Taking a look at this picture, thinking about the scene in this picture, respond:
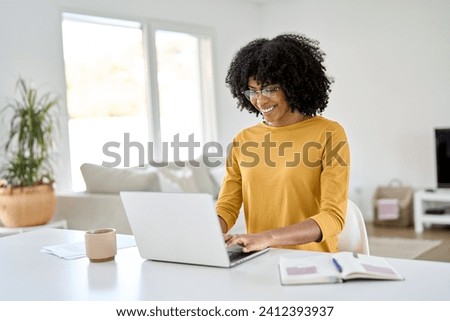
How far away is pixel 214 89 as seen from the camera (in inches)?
244

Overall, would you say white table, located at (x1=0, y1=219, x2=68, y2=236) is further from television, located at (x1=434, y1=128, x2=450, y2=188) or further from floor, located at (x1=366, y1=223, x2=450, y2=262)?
television, located at (x1=434, y1=128, x2=450, y2=188)

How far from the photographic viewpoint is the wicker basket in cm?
386

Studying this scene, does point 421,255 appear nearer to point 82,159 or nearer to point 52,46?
point 82,159

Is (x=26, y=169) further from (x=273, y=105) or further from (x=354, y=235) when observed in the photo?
(x=354, y=235)

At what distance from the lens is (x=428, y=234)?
5320 mm

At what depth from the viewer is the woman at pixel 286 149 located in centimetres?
181

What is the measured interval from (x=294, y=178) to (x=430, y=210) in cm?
417

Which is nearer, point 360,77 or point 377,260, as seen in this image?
point 377,260

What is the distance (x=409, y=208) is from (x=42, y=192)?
367cm

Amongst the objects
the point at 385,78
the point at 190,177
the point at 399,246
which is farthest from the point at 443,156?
the point at 190,177

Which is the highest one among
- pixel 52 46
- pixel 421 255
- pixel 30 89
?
pixel 52 46

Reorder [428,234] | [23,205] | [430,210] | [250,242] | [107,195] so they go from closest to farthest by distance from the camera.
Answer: [250,242]
[23,205]
[107,195]
[428,234]
[430,210]

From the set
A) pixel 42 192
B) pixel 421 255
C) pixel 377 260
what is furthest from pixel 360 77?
pixel 377 260

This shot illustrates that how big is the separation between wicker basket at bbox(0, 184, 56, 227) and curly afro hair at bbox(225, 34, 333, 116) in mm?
2381
